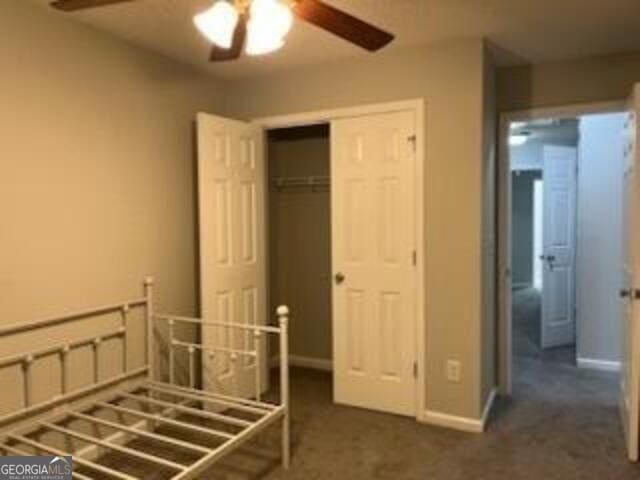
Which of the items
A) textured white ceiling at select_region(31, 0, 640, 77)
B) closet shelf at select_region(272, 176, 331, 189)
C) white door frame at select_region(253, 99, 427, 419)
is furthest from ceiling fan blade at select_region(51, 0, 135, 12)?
closet shelf at select_region(272, 176, 331, 189)

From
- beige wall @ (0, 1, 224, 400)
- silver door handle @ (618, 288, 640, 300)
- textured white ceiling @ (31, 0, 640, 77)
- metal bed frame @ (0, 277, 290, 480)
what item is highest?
textured white ceiling @ (31, 0, 640, 77)

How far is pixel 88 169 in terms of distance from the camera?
2.85 m

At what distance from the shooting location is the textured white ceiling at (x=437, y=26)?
265cm

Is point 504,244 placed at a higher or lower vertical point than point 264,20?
lower

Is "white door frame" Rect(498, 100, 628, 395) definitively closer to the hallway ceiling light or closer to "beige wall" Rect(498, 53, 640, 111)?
"beige wall" Rect(498, 53, 640, 111)

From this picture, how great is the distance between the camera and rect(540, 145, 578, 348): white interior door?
17.2 ft

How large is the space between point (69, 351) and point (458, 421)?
90.8 inches

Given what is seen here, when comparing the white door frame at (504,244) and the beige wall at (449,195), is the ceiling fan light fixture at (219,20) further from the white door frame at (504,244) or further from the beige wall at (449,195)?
the white door frame at (504,244)

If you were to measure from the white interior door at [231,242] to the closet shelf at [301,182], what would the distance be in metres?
0.79

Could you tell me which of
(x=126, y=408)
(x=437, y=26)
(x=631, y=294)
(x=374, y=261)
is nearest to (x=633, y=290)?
(x=631, y=294)

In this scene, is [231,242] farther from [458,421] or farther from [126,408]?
[458,421]

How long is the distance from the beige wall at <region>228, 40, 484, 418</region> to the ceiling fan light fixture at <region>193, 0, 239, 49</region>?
1679 mm

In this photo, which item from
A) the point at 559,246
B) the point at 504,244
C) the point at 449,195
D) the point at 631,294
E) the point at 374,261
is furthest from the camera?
the point at 559,246

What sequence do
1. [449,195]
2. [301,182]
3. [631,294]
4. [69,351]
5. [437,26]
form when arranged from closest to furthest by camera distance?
1. [69,351]
2. [631,294]
3. [437,26]
4. [449,195]
5. [301,182]
